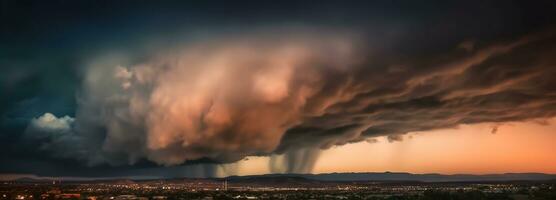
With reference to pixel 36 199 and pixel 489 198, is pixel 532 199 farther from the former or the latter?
pixel 36 199

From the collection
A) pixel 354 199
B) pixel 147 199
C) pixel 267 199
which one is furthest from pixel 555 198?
pixel 147 199

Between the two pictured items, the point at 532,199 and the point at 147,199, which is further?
the point at 147,199

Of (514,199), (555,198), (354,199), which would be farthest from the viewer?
(354,199)

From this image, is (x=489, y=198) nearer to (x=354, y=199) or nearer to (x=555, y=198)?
(x=555, y=198)

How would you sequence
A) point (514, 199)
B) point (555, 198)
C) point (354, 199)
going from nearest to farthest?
1. point (555, 198)
2. point (514, 199)
3. point (354, 199)

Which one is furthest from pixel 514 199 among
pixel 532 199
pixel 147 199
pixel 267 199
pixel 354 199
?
pixel 147 199

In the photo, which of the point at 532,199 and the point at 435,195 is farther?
the point at 435,195

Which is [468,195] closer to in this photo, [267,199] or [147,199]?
[267,199]

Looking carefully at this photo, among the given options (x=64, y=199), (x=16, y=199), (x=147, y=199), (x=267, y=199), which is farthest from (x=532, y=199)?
(x=16, y=199)
